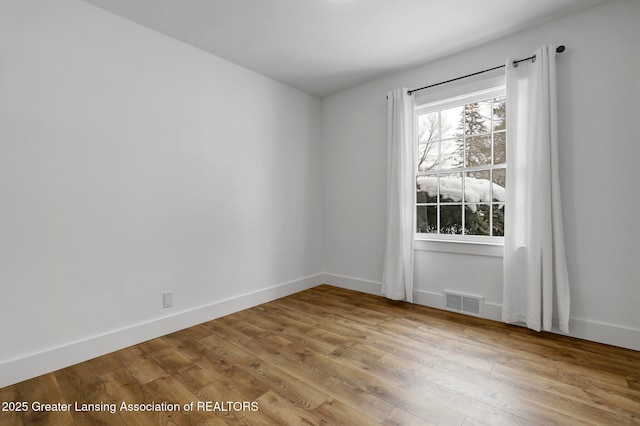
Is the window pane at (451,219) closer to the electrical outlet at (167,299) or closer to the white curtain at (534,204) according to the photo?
the white curtain at (534,204)

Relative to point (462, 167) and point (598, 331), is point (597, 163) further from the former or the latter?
point (598, 331)

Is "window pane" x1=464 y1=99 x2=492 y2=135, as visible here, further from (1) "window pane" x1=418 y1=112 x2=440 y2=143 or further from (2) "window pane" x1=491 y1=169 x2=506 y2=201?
(2) "window pane" x1=491 y1=169 x2=506 y2=201

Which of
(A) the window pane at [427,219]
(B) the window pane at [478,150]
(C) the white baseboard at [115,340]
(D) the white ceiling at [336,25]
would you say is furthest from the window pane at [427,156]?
(C) the white baseboard at [115,340]

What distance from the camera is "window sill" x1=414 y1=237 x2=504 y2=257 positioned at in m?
2.93

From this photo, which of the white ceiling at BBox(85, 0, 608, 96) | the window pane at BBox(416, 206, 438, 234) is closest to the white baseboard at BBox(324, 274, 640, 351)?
the window pane at BBox(416, 206, 438, 234)

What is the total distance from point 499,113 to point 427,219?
1.30 meters

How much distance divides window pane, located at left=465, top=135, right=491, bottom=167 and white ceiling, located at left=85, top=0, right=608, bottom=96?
0.93 metres

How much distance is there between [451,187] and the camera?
3.30 m

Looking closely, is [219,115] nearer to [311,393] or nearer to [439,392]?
[311,393]

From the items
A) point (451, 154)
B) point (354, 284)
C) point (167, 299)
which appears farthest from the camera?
point (354, 284)

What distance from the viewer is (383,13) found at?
2.46 meters

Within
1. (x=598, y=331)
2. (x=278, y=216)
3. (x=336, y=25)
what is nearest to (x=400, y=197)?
(x=278, y=216)

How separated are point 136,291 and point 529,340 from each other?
3.30m

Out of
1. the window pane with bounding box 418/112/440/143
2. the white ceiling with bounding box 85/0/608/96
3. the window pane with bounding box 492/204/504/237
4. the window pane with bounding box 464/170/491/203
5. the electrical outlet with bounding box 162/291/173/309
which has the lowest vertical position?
the electrical outlet with bounding box 162/291/173/309
